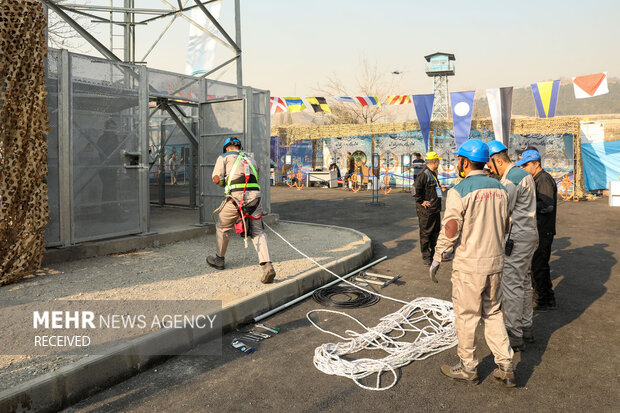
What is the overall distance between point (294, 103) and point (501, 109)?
10718 millimetres

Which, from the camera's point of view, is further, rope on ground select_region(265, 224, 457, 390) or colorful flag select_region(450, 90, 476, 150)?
colorful flag select_region(450, 90, 476, 150)

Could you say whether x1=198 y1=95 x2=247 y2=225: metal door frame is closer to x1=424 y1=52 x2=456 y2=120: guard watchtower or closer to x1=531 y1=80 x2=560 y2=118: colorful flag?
x1=531 y1=80 x2=560 y2=118: colorful flag

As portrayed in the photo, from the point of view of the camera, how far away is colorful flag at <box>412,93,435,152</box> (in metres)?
20.1

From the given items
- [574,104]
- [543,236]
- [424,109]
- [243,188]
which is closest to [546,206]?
[543,236]

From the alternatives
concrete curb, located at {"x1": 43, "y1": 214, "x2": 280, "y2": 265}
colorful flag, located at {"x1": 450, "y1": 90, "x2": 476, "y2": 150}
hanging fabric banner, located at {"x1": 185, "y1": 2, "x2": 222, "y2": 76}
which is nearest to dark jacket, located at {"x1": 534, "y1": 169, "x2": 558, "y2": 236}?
concrete curb, located at {"x1": 43, "y1": 214, "x2": 280, "y2": 265}

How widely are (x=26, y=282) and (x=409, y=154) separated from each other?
2089 centimetres

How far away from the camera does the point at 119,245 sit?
7.47m

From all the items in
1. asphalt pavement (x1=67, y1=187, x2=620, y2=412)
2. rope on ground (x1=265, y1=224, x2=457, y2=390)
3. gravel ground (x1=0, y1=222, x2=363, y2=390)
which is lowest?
asphalt pavement (x1=67, y1=187, x2=620, y2=412)

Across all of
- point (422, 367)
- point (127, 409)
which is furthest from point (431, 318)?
point (127, 409)

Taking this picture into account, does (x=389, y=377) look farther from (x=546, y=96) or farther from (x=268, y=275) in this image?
(x=546, y=96)

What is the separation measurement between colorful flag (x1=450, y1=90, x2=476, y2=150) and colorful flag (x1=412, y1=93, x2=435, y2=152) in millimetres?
1015

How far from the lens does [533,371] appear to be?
3758 millimetres

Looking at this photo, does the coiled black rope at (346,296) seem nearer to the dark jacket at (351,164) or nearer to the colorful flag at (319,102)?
the colorful flag at (319,102)

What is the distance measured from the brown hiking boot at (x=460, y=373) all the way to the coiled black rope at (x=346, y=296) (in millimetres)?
1819
